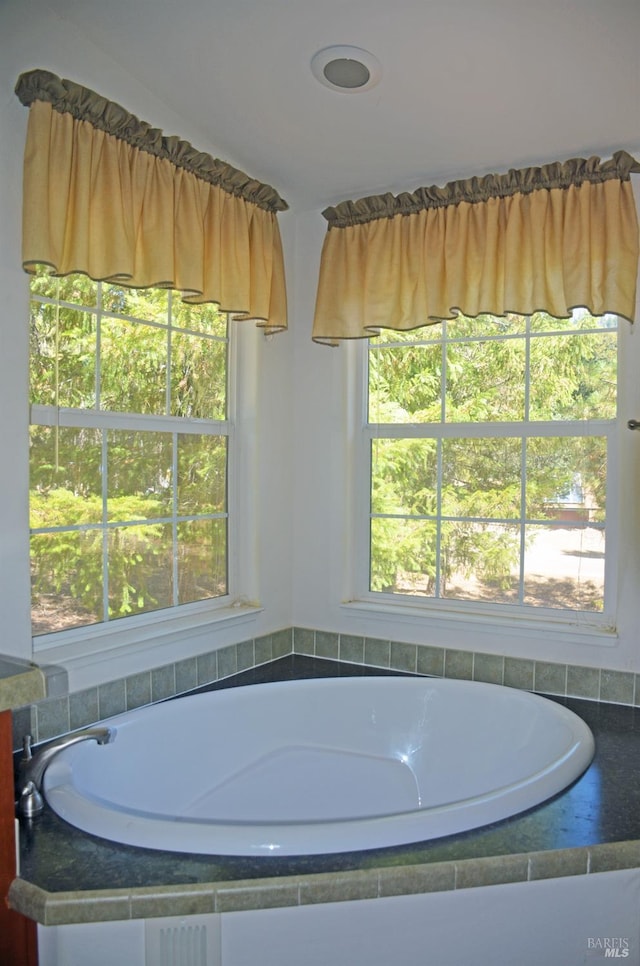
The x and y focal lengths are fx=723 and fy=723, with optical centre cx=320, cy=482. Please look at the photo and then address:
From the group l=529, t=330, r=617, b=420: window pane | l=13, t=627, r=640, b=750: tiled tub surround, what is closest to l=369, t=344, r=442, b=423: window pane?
l=529, t=330, r=617, b=420: window pane

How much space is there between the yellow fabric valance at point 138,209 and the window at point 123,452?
17cm

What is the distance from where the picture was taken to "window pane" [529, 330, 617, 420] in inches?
101

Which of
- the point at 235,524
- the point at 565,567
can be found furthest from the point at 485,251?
the point at 235,524

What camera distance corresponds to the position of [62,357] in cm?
216

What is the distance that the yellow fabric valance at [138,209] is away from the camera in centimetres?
192

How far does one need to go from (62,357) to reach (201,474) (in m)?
0.75

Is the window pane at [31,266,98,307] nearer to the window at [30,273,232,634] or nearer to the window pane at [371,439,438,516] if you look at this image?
the window at [30,273,232,634]

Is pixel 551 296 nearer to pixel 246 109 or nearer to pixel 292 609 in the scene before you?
pixel 246 109

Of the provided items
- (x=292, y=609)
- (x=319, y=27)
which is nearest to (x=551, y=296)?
(x=319, y=27)

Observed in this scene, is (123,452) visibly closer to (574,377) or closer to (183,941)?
(183,941)

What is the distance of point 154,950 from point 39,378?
1.49 meters

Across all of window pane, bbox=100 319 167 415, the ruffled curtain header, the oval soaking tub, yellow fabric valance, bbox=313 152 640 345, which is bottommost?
the oval soaking tub

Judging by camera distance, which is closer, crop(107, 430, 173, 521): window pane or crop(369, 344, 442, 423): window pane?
crop(107, 430, 173, 521): window pane

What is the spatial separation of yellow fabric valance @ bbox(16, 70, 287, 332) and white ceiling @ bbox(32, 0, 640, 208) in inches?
7.0
